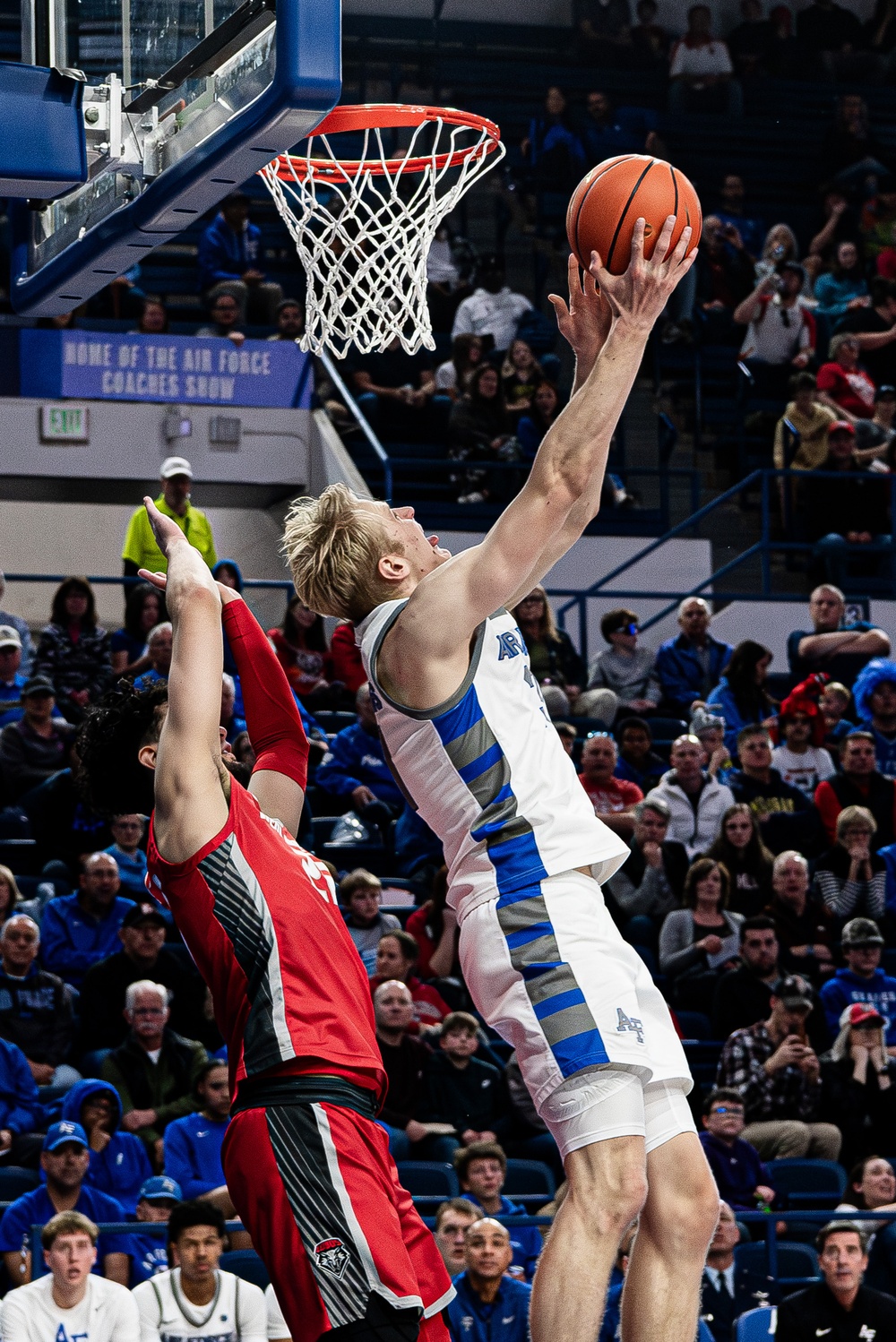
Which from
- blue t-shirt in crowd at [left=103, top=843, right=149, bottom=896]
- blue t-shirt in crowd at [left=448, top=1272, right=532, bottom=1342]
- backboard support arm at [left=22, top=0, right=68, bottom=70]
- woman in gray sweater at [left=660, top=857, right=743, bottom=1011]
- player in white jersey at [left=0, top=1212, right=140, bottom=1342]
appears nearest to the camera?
backboard support arm at [left=22, top=0, right=68, bottom=70]

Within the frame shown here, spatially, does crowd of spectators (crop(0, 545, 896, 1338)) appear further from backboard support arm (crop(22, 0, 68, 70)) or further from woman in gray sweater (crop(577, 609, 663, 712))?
backboard support arm (crop(22, 0, 68, 70))

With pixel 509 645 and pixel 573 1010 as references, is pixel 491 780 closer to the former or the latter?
pixel 509 645

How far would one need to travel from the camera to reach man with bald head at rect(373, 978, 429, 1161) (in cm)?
952

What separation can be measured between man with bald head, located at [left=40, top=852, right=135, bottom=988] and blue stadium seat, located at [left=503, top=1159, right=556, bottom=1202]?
2.29 metres

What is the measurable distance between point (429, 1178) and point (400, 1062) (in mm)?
634

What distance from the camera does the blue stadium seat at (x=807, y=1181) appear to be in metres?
9.87

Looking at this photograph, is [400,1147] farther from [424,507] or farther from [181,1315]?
[424,507]

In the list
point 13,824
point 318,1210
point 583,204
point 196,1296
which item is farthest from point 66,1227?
point 583,204

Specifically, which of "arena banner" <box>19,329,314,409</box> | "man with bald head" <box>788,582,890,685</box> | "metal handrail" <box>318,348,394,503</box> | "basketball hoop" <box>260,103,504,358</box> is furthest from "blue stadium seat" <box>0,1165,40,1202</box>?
"arena banner" <box>19,329,314,409</box>

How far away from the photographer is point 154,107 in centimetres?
516

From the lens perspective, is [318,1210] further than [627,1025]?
No

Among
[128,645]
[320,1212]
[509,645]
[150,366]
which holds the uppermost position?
[509,645]

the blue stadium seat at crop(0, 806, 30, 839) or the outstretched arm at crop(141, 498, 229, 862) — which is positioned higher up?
the outstretched arm at crop(141, 498, 229, 862)

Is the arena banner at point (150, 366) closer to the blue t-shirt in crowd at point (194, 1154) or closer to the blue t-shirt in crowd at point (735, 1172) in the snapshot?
the blue t-shirt in crowd at point (194, 1154)
